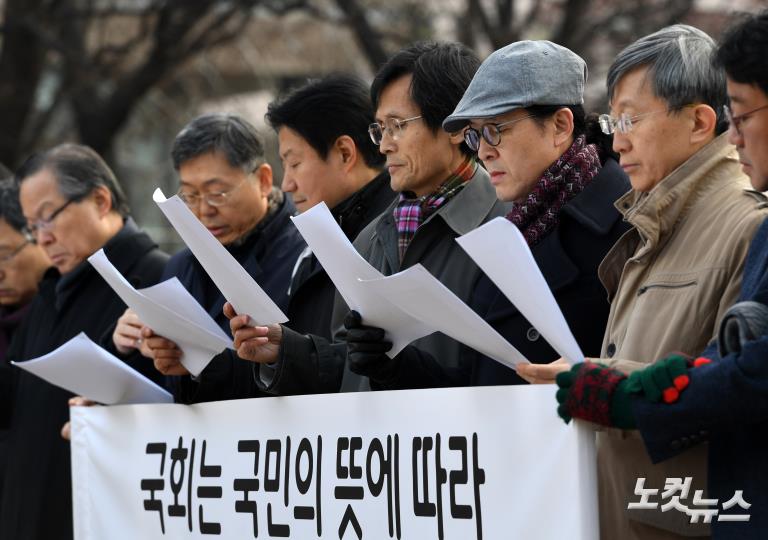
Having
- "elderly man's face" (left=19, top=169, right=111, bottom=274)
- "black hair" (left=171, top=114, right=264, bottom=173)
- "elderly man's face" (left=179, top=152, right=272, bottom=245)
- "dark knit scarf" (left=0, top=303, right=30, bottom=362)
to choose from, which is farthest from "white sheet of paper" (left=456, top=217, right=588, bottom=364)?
"dark knit scarf" (left=0, top=303, right=30, bottom=362)

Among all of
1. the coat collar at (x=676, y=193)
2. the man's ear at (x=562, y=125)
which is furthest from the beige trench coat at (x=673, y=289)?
the man's ear at (x=562, y=125)

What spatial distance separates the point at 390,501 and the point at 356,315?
1.71 feet

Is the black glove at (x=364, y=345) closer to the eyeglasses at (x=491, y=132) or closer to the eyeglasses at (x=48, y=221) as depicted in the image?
the eyeglasses at (x=491, y=132)

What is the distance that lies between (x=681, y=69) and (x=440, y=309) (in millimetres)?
885

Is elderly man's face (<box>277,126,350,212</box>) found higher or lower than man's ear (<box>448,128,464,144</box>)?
higher

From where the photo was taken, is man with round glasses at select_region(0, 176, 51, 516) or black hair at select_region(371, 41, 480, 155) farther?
man with round glasses at select_region(0, 176, 51, 516)

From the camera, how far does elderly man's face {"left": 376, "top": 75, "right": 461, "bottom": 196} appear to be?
4219 millimetres

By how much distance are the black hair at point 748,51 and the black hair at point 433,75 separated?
1.36 metres

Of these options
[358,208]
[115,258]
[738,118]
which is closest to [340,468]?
[358,208]

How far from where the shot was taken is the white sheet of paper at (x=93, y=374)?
4.60 metres

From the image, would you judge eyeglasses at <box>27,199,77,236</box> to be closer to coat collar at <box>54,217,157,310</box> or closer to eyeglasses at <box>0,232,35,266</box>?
coat collar at <box>54,217,157,310</box>

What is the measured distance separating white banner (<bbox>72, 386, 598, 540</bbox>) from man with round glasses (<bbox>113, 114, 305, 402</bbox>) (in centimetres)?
45

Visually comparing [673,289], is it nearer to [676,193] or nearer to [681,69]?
[676,193]

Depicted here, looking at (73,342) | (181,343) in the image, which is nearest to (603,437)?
(181,343)
